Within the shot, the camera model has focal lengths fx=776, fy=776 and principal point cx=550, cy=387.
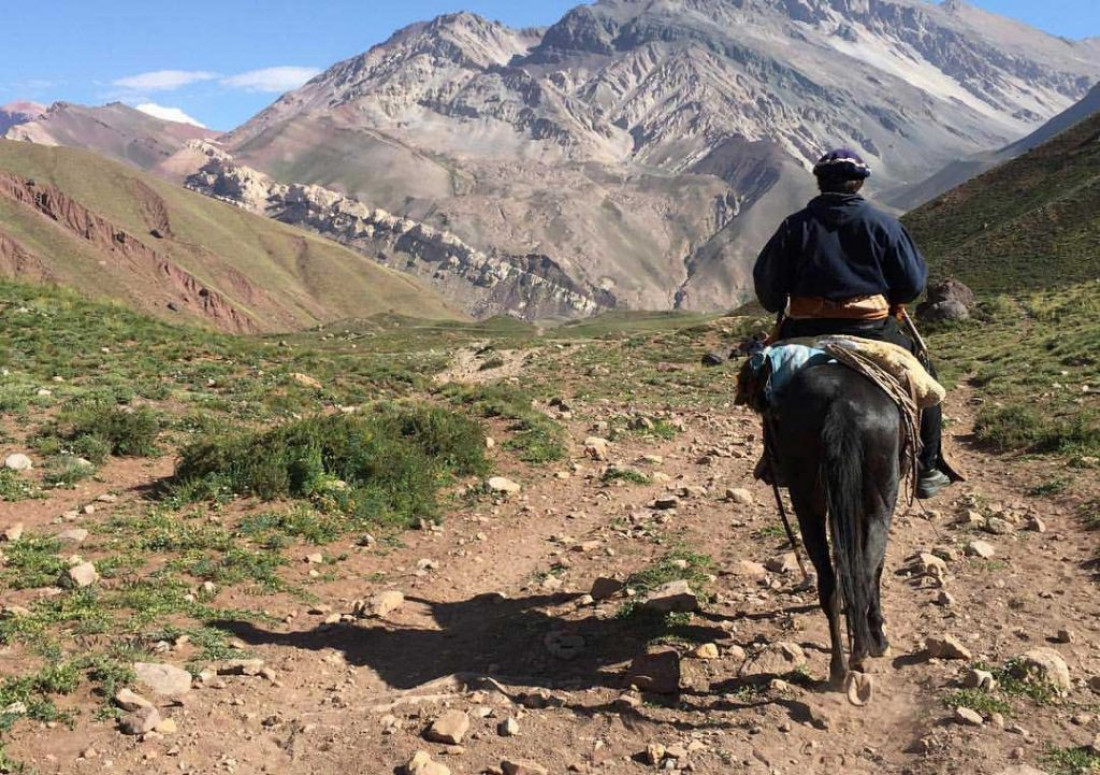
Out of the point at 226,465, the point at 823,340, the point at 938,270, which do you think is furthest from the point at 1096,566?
the point at 938,270

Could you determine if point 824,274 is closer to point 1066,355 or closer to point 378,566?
point 378,566

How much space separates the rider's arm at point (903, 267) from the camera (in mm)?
5562

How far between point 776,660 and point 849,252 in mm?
2953

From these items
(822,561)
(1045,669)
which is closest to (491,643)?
(822,561)

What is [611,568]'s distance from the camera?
7.88 meters

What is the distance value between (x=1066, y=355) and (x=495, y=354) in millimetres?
18123

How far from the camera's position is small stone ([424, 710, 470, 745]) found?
15.3ft

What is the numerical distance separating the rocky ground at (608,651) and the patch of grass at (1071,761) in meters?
0.01

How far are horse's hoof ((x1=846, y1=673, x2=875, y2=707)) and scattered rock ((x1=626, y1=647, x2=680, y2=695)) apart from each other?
111 centimetres

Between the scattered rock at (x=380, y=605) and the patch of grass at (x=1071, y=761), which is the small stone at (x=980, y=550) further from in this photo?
the scattered rock at (x=380, y=605)

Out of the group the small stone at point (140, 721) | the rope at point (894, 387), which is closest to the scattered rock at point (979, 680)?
the rope at point (894, 387)

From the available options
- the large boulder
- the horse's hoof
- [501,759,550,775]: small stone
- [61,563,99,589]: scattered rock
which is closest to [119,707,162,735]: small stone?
[501,759,550,775]: small stone

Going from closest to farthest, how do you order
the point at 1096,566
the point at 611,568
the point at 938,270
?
the point at 1096,566, the point at 611,568, the point at 938,270

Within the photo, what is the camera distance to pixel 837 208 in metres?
5.63
